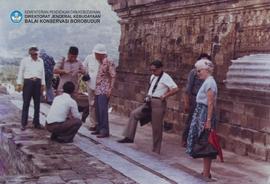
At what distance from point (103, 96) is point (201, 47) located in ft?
6.91

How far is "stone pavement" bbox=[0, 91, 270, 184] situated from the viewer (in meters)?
6.05

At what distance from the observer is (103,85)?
904 cm

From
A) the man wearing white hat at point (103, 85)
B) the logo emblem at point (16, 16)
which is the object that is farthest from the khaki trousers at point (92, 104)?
the logo emblem at point (16, 16)

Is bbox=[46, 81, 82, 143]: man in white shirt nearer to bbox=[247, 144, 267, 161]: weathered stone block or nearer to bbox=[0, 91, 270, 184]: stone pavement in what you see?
bbox=[0, 91, 270, 184]: stone pavement

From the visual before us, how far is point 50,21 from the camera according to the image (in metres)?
10.2

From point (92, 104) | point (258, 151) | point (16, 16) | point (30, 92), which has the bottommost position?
point (258, 151)

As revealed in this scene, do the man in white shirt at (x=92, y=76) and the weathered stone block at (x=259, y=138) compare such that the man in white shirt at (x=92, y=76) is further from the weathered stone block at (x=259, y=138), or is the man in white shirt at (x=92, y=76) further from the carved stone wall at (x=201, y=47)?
the weathered stone block at (x=259, y=138)

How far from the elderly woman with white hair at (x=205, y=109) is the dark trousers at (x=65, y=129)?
2532 millimetres

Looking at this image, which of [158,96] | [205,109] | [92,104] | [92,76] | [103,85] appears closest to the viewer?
[205,109]

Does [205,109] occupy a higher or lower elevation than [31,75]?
lower

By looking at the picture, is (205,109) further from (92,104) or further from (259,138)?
(92,104)

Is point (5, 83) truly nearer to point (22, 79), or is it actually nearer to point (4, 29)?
point (4, 29)

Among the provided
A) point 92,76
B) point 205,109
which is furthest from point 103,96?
point 205,109

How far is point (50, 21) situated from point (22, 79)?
1340 mm
